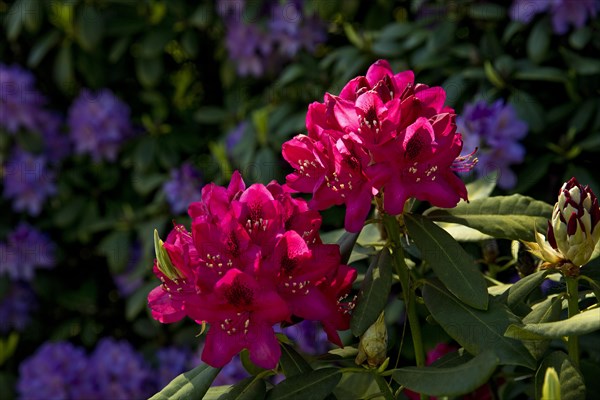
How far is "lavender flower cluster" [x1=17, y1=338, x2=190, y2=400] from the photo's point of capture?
2561mm

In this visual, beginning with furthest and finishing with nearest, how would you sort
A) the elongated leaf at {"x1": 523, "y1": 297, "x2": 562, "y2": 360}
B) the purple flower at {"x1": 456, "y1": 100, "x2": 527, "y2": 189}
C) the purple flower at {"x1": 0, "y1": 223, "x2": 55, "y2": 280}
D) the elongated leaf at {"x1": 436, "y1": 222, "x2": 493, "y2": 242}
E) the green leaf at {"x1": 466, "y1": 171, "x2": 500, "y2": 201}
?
the purple flower at {"x1": 0, "y1": 223, "x2": 55, "y2": 280}, the purple flower at {"x1": 456, "y1": 100, "x2": 527, "y2": 189}, the green leaf at {"x1": 466, "y1": 171, "x2": 500, "y2": 201}, the elongated leaf at {"x1": 436, "y1": 222, "x2": 493, "y2": 242}, the elongated leaf at {"x1": 523, "y1": 297, "x2": 562, "y2": 360}

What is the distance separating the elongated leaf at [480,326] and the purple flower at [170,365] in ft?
5.51

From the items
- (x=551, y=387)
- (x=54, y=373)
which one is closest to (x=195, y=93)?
(x=54, y=373)

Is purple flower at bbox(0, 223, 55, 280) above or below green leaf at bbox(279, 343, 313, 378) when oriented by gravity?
below

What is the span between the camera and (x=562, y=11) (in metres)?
2.19

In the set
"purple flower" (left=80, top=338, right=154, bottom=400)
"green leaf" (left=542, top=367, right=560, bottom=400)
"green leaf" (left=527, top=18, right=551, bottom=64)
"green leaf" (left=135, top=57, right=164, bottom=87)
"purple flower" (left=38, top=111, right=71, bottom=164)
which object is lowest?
"purple flower" (left=80, top=338, right=154, bottom=400)

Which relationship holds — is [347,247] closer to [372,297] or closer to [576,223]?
[372,297]

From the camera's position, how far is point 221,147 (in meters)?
2.54

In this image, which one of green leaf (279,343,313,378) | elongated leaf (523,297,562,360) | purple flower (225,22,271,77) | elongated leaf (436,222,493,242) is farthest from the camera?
purple flower (225,22,271,77)

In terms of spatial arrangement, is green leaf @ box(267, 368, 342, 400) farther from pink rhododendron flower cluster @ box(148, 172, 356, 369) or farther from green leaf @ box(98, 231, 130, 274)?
green leaf @ box(98, 231, 130, 274)

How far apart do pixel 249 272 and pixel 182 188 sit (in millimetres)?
1643

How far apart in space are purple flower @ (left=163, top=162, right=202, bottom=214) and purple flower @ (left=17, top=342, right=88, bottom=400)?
1.70 ft

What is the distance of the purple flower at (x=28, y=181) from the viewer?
2.88 m

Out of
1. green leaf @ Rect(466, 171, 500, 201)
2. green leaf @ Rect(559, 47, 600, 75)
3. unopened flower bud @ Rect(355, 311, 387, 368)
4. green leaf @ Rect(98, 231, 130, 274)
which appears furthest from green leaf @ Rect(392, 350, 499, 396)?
green leaf @ Rect(98, 231, 130, 274)
